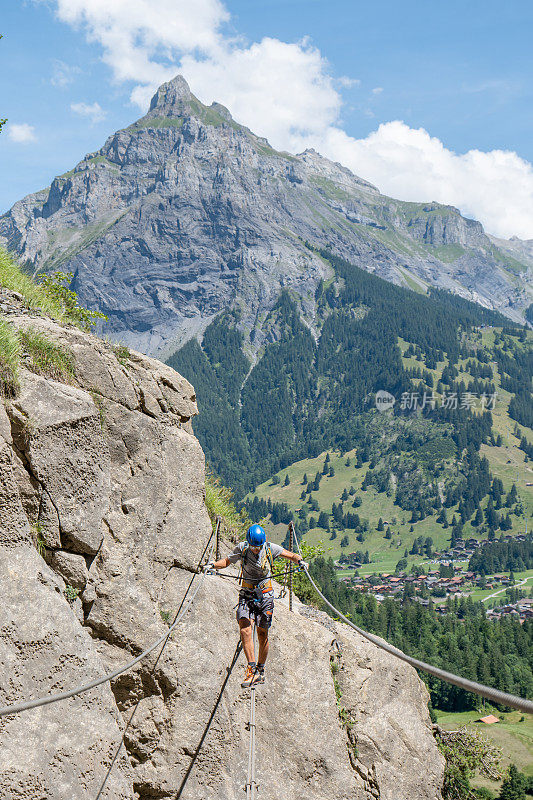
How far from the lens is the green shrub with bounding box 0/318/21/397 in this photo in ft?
36.1

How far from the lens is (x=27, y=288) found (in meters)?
15.6

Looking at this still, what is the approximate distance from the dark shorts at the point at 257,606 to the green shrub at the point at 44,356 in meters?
6.62

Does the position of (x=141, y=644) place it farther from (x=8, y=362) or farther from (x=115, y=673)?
(x=8, y=362)

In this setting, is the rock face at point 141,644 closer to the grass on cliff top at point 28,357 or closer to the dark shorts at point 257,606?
the grass on cliff top at point 28,357

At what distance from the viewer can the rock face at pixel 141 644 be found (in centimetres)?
978

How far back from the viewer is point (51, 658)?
976 cm

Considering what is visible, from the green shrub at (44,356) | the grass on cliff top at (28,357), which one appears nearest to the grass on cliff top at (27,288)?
the green shrub at (44,356)

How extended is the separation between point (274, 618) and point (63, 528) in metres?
7.60

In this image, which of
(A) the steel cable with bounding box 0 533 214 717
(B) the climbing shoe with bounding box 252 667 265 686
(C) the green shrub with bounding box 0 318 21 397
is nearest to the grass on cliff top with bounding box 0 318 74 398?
(C) the green shrub with bounding box 0 318 21 397

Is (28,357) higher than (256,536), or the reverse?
(28,357)

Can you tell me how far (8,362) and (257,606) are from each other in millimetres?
7685

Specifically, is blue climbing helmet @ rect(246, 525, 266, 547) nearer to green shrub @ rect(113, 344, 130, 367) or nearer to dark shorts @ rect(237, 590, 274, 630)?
dark shorts @ rect(237, 590, 274, 630)

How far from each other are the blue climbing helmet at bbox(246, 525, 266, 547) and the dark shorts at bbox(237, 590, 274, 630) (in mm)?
1229

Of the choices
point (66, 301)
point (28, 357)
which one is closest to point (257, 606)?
point (28, 357)
